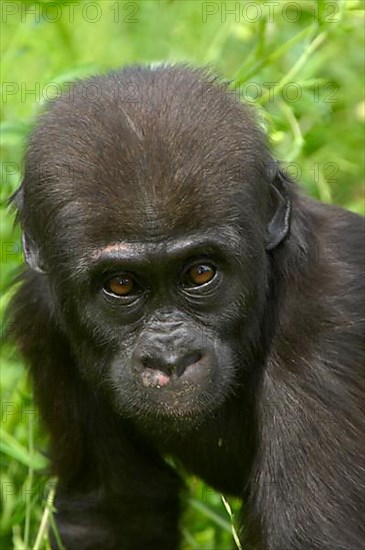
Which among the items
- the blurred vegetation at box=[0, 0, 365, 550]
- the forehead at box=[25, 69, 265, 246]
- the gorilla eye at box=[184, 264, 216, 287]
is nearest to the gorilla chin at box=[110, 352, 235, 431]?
the gorilla eye at box=[184, 264, 216, 287]

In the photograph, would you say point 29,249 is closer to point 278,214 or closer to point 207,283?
point 207,283

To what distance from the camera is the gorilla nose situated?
659 centimetres

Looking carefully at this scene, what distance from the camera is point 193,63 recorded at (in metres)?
7.72

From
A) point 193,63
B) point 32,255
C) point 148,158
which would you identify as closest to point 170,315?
point 148,158

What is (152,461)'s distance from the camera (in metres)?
8.43

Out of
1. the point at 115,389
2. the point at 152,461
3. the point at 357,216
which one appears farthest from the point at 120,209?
the point at 152,461

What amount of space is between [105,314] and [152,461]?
1720 millimetres

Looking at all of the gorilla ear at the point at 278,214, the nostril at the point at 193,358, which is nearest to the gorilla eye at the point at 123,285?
the nostril at the point at 193,358

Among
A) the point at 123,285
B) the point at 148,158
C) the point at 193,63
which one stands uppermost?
the point at 193,63

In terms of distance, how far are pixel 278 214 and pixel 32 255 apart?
1.27 m

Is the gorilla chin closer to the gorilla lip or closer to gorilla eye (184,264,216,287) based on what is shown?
the gorilla lip

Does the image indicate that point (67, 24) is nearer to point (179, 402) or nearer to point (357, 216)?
point (357, 216)

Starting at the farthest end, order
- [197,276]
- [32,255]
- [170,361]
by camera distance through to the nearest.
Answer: [32,255] → [197,276] → [170,361]

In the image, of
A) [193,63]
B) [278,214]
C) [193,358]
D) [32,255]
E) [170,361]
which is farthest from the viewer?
[193,63]
